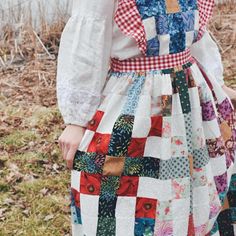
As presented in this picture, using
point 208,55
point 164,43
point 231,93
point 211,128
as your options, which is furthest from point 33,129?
A: point 164,43

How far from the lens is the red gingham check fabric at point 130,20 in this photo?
1815 mm

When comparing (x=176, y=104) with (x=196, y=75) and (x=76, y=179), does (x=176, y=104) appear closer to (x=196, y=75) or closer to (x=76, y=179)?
(x=196, y=75)

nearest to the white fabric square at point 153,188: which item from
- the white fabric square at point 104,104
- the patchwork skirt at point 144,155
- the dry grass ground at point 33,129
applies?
the patchwork skirt at point 144,155

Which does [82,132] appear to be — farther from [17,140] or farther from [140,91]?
[17,140]

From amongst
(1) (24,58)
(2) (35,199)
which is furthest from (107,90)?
(1) (24,58)

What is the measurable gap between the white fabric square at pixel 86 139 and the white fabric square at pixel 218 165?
41 centimetres

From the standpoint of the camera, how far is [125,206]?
75.5 inches

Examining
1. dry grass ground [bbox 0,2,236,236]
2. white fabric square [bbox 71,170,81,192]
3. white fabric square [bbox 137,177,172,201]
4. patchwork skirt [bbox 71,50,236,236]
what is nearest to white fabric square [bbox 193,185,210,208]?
patchwork skirt [bbox 71,50,236,236]

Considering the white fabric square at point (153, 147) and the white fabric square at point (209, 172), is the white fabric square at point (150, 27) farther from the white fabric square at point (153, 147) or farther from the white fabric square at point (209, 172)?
the white fabric square at point (209, 172)

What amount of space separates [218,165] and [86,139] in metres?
0.46

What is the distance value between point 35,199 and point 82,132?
1.54m

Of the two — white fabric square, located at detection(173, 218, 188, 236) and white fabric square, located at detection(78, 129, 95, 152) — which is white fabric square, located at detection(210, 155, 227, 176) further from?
white fabric square, located at detection(78, 129, 95, 152)

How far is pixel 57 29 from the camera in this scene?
18.2 feet

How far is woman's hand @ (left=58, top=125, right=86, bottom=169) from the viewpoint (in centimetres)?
187
